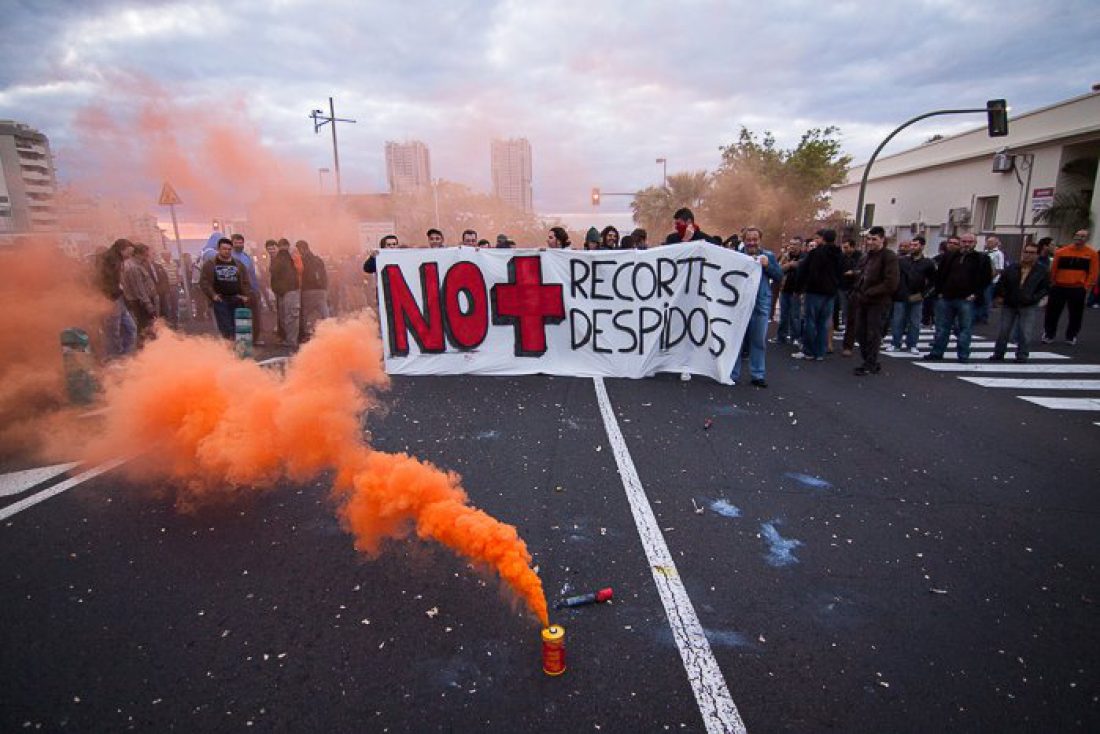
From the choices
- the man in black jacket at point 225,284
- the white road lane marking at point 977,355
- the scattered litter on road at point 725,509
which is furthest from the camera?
the white road lane marking at point 977,355

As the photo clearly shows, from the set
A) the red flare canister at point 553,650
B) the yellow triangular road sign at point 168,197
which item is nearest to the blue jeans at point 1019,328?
the red flare canister at point 553,650

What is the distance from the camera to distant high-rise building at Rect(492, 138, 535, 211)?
93.4 meters

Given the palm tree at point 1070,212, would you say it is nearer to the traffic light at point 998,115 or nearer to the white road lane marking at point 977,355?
the traffic light at point 998,115

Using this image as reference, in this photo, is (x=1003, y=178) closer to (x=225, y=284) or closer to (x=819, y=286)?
(x=819, y=286)

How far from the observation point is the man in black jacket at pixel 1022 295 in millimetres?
8258

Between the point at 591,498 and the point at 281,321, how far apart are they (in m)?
8.56

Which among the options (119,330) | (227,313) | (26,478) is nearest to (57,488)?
(26,478)

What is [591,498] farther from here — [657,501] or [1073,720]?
[1073,720]

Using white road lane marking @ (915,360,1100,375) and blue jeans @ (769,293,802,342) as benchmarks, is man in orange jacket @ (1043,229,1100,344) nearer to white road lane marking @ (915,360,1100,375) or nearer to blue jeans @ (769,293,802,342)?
white road lane marking @ (915,360,1100,375)

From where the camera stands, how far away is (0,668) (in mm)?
2486

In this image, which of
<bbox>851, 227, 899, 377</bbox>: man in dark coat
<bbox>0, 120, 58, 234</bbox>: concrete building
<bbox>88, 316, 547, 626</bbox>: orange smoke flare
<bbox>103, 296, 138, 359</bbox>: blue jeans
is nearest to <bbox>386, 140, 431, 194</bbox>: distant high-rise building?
<bbox>0, 120, 58, 234</bbox>: concrete building

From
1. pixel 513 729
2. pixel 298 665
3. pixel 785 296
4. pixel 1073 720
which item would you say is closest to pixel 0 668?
pixel 298 665

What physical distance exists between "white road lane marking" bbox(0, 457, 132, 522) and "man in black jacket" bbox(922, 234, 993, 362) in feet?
36.5

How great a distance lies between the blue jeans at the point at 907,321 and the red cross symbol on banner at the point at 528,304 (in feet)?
22.0
